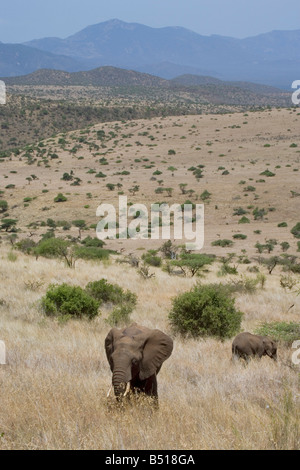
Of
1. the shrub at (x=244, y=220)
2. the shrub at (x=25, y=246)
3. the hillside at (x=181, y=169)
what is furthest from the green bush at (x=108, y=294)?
the shrub at (x=244, y=220)

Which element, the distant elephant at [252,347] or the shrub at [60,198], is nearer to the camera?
the distant elephant at [252,347]

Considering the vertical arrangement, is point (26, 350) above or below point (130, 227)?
above

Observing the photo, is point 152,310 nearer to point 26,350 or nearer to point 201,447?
point 26,350

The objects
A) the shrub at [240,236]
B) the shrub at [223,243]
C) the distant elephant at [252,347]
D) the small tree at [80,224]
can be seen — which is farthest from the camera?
the small tree at [80,224]

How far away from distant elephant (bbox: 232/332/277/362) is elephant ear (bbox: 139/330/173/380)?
12.3ft

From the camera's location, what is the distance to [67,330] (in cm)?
966

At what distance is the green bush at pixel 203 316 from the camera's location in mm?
10641

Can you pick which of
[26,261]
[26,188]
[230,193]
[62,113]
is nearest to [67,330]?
[26,261]

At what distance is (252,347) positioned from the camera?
28.5 feet

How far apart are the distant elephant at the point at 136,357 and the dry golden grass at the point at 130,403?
271mm

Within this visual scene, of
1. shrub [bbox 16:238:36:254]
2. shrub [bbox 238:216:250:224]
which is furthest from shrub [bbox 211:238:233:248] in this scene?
shrub [bbox 16:238:36:254]

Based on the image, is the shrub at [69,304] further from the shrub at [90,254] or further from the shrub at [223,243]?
the shrub at [223,243]

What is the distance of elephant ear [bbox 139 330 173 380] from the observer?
16.6 ft

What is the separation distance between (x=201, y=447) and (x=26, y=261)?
14.7 m
